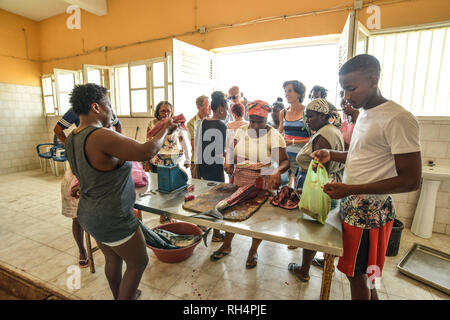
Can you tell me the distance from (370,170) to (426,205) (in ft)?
8.79

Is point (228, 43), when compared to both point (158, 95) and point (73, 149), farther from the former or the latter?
point (73, 149)

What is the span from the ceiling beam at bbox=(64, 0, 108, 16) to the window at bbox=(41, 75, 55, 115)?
297 cm

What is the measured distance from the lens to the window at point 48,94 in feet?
23.6

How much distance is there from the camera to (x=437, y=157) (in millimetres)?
3221

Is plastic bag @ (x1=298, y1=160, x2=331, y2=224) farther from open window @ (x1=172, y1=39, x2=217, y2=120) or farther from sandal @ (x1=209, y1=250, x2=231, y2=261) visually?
open window @ (x1=172, y1=39, x2=217, y2=120)

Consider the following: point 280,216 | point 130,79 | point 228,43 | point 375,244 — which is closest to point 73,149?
point 280,216

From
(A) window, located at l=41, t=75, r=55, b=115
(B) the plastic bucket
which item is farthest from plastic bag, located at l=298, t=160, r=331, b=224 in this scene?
(A) window, located at l=41, t=75, r=55, b=115

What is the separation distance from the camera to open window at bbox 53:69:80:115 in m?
6.29

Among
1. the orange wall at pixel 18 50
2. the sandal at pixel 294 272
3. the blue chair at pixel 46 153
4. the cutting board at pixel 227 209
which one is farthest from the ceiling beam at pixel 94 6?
the sandal at pixel 294 272

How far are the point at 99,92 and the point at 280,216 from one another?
1.43 meters

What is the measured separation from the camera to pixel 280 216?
5.43 feet

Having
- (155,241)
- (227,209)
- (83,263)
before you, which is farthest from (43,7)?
(227,209)

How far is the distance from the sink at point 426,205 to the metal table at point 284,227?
225 cm

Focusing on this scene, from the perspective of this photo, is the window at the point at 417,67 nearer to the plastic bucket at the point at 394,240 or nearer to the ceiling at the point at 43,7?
the plastic bucket at the point at 394,240
